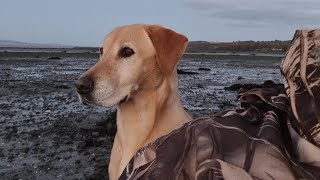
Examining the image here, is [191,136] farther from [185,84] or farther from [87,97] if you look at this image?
[185,84]

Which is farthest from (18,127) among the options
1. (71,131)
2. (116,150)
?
(116,150)

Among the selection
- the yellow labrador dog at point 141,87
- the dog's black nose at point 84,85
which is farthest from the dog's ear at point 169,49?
the dog's black nose at point 84,85

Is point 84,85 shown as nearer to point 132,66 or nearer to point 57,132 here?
Result: point 132,66

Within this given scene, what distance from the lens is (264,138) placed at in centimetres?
233

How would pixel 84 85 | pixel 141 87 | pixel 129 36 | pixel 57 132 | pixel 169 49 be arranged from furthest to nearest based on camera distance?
pixel 57 132 → pixel 129 36 → pixel 141 87 → pixel 169 49 → pixel 84 85

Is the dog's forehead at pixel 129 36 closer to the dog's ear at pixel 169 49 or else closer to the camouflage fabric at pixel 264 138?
the dog's ear at pixel 169 49

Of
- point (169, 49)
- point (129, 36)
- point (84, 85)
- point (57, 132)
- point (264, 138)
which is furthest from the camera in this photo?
point (57, 132)

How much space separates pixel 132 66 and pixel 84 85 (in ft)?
1.87

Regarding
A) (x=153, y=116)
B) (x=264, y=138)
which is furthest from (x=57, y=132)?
(x=264, y=138)

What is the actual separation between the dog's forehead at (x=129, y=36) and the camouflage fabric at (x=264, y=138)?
2.60 metres

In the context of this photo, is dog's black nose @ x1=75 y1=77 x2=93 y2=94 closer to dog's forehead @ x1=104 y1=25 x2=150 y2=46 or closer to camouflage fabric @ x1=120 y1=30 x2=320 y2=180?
dog's forehead @ x1=104 y1=25 x2=150 y2=46

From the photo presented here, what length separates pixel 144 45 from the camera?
5078mm

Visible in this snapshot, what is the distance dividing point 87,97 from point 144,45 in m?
0.78

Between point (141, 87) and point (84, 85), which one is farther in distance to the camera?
point (141, 87)
